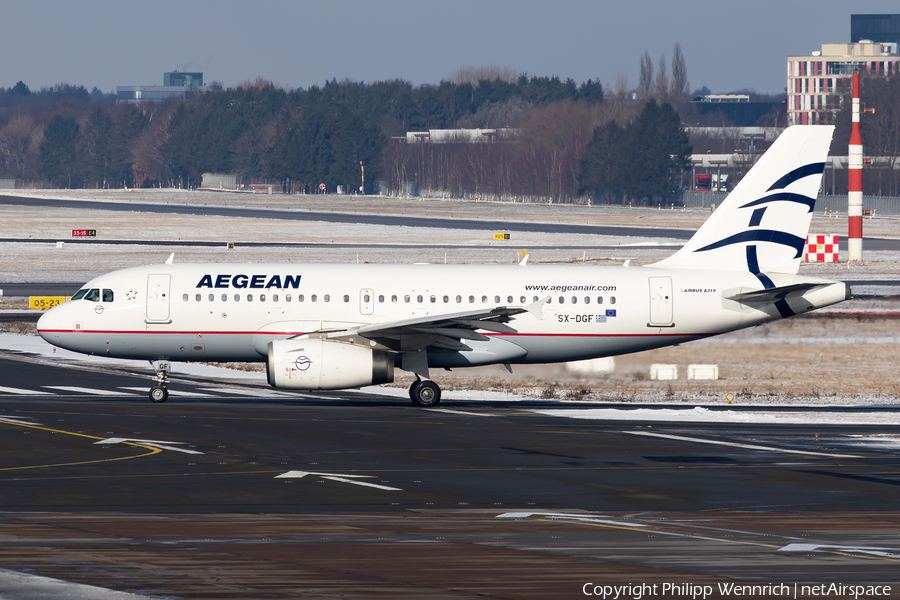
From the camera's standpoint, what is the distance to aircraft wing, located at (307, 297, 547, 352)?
35344mm

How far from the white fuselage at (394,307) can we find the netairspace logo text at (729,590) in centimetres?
2200

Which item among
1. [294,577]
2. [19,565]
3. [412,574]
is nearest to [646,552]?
[412,574]

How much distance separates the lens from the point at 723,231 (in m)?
39.5

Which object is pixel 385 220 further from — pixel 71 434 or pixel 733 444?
pixel 733 444

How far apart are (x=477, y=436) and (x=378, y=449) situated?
10.7ft

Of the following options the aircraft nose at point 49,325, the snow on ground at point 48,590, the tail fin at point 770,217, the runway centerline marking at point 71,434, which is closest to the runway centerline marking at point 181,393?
the aircraft nose at point 49,325

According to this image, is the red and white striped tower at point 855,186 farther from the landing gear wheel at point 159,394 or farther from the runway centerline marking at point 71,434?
the runway centerline marking at point 71,434

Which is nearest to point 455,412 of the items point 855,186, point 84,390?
point 84,390

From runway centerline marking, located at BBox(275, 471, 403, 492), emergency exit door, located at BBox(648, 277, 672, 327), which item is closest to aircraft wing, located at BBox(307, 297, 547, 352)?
emergency exit door, located at BBox(648, 277, 672, 327)

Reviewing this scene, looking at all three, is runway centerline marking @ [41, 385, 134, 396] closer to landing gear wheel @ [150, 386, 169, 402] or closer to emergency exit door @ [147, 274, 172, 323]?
landing gear wheel @ [150, 386, 169, 402]

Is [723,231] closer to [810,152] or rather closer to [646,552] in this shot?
[810,152]

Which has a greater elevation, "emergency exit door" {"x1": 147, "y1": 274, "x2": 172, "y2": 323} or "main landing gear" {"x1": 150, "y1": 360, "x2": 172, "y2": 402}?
"emergency exit door" {"x1": 147, "y1": 274, "x2": 172, "y2": 323}

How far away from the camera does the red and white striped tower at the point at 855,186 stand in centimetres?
8544

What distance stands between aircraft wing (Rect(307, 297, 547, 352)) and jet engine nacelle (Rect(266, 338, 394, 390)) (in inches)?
21.5
